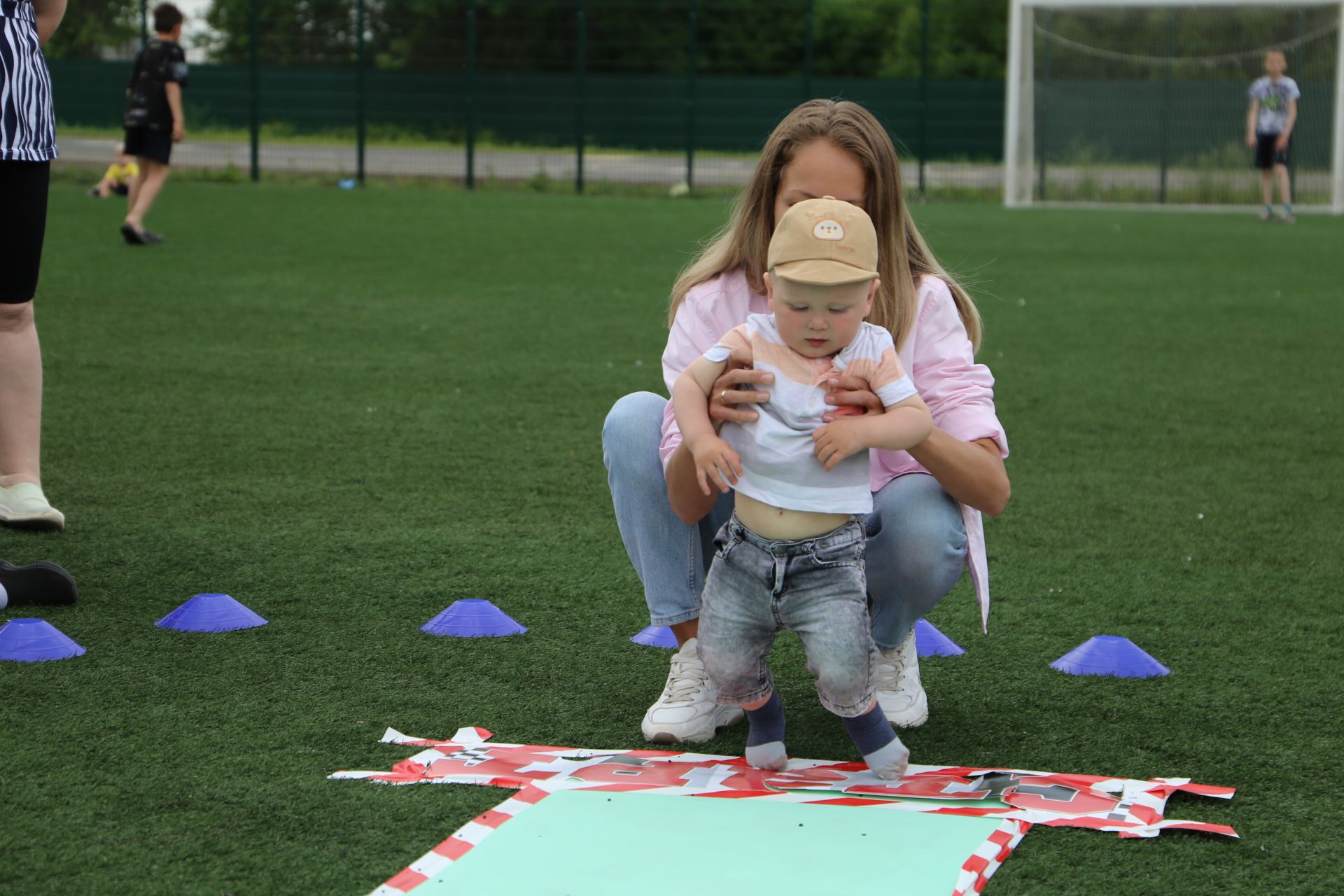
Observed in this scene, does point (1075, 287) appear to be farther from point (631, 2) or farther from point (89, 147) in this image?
point (89, 147)

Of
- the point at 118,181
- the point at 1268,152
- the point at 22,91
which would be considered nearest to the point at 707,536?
the point at 22,91

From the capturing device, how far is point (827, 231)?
7.44 ft

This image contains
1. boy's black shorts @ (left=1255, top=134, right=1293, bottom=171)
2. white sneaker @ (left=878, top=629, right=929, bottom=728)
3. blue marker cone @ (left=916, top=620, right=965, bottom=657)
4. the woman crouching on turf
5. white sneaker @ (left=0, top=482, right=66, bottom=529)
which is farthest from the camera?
boy's black shorts @ (left=1255, top=134, right=1293, bottom=171)

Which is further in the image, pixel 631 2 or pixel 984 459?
pixel 631 2

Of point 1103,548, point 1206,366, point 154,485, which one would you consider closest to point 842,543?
point 1103,548

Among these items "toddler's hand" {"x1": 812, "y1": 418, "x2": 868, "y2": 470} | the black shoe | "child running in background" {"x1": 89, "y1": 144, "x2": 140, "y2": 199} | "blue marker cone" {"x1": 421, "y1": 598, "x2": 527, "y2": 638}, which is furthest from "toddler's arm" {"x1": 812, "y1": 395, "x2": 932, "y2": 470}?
"child running in background" {"x1": 89, "y1": 144, "x2": 140, "y2": 199}

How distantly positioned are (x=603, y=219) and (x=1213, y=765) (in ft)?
42.7

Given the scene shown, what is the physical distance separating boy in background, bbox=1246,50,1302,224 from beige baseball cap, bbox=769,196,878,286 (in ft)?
51.4

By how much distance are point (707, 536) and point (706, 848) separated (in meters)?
0.77

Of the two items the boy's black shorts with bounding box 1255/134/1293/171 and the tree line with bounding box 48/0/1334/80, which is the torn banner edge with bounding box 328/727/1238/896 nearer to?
the boy's black shorts with bounding box 1255/134/1293/171

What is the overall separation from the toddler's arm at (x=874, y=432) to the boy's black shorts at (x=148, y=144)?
32.3ft

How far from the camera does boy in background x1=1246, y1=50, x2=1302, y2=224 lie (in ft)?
54.7

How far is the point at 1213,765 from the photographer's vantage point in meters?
2.52

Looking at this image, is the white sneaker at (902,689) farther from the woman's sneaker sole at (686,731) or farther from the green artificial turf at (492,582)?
the woman's sneaker sole at (686,731)
